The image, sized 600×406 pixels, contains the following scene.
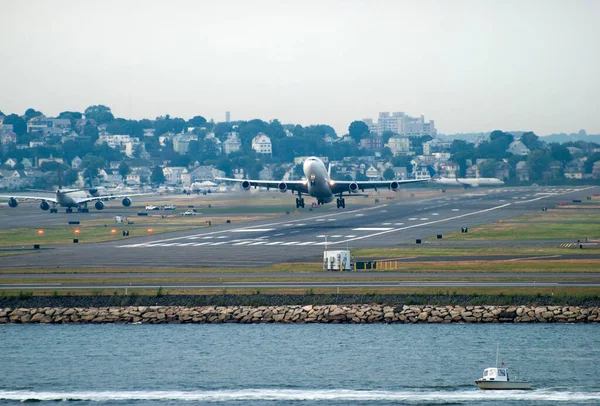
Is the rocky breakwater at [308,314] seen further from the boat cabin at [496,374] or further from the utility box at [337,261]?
the utility box at [337,261]

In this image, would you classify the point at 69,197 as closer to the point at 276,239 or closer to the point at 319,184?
the point at 319,184

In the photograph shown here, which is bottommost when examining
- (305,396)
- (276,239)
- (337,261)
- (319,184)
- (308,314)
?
(305,396)

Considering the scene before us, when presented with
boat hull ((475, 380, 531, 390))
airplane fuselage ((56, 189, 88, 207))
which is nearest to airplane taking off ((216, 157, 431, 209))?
airplane fuselage ((56, 189, 88, 207))

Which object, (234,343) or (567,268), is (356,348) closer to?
(234,343)

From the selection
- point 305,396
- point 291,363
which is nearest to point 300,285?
point 291,363

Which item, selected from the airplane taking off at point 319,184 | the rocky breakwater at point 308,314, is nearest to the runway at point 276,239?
the airplane taking off at point 319,184

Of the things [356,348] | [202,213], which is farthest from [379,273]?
[202,213]
